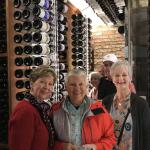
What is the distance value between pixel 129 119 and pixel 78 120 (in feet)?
1.94

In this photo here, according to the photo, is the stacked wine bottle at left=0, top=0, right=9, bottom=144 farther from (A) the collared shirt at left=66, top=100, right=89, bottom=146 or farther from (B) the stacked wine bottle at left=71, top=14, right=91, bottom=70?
(B) the stacked wine bottle at left=71, top=14, right=91, bottom=70

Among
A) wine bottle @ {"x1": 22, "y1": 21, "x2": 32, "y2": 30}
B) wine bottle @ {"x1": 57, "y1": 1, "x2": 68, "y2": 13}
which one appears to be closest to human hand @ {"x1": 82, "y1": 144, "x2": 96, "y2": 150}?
wine bottle @ {"x1": 22, "y1": 21, "x2": 32, "y2": 30}

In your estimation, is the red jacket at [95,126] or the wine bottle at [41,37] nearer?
the red jacket at [95,126]

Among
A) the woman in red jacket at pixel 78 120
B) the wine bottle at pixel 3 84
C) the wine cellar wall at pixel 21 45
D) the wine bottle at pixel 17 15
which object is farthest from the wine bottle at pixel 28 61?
the woman in red jacket at pixel 78 120

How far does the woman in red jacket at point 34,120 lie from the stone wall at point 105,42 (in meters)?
7.89

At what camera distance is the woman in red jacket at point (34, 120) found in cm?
225

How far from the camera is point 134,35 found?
12.2ft

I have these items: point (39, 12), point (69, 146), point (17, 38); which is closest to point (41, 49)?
point (17, 38)

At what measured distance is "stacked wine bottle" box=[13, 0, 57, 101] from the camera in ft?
16.0

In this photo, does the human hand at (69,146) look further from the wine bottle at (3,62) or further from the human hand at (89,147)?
the wine bottle at (3,62)

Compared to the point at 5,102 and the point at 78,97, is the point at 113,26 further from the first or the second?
the point at 78,97

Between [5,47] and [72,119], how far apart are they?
2710mm

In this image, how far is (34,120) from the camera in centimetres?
229

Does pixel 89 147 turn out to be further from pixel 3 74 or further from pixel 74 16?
pixel 74 16
